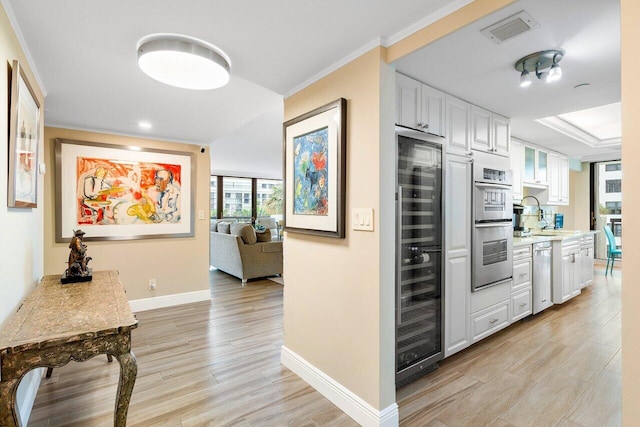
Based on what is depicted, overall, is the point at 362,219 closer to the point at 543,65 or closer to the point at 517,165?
the point at 543,65

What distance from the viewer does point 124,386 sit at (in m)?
1.43

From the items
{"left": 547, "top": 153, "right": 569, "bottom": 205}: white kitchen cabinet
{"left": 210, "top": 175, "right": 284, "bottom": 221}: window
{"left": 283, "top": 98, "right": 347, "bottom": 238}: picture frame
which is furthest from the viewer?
{"left": 210, "top": 175, "right": 284, "bottom": 221}: window

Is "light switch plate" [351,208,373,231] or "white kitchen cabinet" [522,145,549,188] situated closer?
"light switch plate" [351,208,373,231]

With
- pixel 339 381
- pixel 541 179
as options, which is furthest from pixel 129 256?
pixel 541 179

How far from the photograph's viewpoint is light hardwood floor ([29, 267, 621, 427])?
6.28 ft

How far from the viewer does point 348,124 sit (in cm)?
196

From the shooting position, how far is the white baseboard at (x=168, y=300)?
12.9 feet

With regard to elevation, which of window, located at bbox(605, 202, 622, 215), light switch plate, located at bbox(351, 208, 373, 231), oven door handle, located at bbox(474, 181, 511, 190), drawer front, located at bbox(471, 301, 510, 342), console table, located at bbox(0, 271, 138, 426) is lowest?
drawer front, located at bbox(471, 301, 510, 342)

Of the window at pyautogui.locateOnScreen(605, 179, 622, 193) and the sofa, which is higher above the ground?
the window at pyautogui.locateOnScreen(605, 179, 622, 193)

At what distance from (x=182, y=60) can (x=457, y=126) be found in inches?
79.7

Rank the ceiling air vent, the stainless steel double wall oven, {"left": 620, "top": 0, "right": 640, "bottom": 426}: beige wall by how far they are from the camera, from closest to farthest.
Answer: {"left": 620, "top": 0, "right": 640, "bottom": 426}: beige wall, the ceiling air vent, the stainless steel double wall oven

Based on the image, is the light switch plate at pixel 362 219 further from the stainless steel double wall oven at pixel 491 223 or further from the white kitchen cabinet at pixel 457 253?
the stainless steel double wall oven at pixel 491 223

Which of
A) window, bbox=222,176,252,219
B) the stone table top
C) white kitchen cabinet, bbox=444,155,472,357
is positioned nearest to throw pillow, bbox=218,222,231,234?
window, bbox=222,176,252,219

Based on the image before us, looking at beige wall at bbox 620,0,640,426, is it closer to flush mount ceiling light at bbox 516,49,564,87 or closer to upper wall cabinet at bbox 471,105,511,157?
flush mount ceiling light at bbox 516,49,564,87
